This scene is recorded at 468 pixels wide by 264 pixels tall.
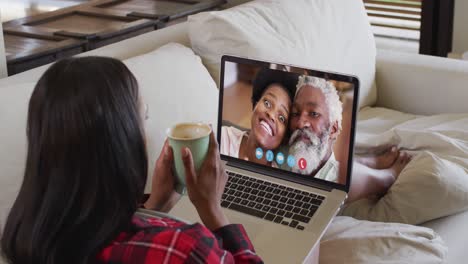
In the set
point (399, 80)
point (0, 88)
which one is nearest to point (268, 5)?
point (399, 80)

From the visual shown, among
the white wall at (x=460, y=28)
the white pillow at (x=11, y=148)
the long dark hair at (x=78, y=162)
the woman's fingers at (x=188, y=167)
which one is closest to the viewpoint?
the long dark hair at (x=78, y=162)

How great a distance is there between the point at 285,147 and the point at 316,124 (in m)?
0.09

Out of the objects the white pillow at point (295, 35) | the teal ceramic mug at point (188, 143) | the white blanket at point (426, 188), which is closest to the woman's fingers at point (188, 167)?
the teal ceramic mug at point (188, 143)

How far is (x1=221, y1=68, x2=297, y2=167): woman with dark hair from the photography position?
141 centimetres

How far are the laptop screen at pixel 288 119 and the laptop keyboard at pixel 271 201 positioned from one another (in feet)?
0.16

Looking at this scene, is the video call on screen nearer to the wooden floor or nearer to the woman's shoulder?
the woman's shoulder

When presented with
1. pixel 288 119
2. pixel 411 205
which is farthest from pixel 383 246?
pixel 288 119

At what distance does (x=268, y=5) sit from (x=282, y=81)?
82cm

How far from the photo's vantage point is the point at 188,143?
3.63 ft

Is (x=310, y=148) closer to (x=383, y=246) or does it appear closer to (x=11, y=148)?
(x=383, y=246)

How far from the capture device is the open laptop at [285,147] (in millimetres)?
1337

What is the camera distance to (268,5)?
217 centimetres

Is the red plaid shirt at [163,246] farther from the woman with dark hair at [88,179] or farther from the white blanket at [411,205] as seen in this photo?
the white blanket at [411,205]

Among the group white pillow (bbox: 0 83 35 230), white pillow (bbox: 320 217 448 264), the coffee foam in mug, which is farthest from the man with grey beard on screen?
white pillow (bbox: 0 83 35 230)
